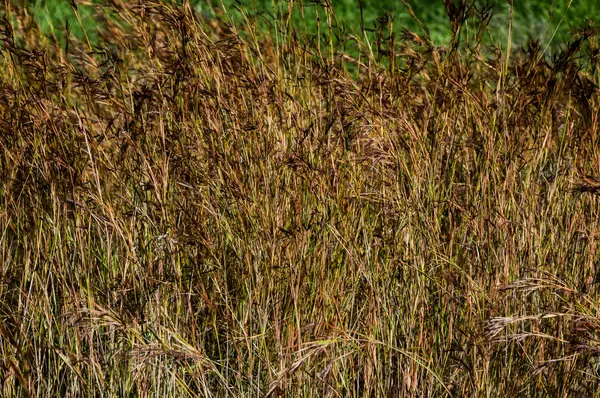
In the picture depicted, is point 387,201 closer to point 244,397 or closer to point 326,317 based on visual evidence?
point 326,317

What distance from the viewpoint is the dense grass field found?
2.26 metres

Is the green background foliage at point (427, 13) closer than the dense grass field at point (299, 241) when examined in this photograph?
No

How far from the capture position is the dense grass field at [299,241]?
2256mm

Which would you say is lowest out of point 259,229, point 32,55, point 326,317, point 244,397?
point 244,397

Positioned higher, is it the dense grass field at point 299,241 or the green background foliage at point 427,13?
the dense grass field at point 299,241

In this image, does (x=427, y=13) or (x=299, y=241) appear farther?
(x=427, y=13)

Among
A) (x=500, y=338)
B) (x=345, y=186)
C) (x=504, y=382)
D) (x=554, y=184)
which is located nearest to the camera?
Answer: (x=500, y=338)

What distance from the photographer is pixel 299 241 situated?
2330mm

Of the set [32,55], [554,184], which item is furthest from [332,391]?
[32,55]

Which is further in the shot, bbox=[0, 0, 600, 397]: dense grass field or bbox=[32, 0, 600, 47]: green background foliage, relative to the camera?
bbox=[32, 0, 600, 47]: green background foliage

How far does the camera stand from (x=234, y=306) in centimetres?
254

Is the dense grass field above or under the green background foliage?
above

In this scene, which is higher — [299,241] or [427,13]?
[299,241]

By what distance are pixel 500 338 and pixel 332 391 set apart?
0.44m
